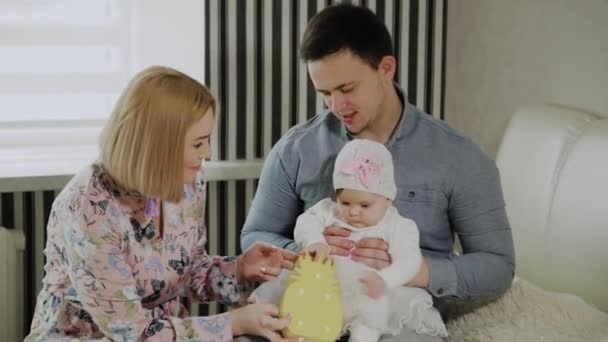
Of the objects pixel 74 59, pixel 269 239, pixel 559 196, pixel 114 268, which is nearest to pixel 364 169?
pixel 269 239

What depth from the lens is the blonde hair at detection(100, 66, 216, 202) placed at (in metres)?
1.74

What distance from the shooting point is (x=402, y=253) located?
186cm

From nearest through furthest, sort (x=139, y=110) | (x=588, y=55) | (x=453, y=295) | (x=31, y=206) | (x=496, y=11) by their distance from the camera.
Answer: (x=139, y=110), (x=453, y=295), (x=588, y=55), (x=31, y=206), (x=496, y=11)

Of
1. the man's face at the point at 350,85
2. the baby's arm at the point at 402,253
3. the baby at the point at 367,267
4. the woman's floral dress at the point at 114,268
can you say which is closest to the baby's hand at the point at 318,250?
the baby at the point at 367,267

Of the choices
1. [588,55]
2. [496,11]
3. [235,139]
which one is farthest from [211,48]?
[588,55]

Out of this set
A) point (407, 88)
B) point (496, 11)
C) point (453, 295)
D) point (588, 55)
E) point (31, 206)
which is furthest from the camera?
point (407, 88)

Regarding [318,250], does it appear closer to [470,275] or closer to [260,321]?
[260,321]

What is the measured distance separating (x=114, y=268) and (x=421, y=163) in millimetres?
702

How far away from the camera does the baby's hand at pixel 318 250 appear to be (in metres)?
1.78

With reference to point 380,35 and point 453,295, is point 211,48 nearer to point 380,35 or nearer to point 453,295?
point 380,35

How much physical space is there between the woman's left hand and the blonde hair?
0.28 meters

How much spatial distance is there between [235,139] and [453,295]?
1.03 meters

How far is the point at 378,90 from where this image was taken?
2.06 meters

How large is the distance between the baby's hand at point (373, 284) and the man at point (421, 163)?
180mm
